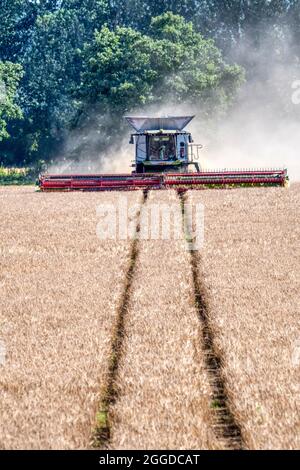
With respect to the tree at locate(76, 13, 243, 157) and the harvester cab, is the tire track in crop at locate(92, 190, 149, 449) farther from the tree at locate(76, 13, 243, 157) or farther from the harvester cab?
the tree at locate(76, 13, 243, 157)

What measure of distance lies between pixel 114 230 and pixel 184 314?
9.26 m

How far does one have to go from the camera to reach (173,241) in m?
18.2

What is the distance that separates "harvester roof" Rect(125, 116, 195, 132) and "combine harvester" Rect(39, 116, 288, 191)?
656 mm

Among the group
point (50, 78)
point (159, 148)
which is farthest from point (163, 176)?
point (50, 78)

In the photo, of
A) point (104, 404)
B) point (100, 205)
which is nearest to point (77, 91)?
point (100, 205)

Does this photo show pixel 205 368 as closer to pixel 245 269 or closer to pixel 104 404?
pixel 104 404

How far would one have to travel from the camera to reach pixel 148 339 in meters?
9.97

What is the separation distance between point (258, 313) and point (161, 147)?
24.0 m

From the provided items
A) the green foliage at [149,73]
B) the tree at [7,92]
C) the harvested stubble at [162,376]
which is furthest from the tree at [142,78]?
the harvested stubble at [162,376]

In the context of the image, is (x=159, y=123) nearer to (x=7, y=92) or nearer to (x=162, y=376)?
→ (x=7, y=92)

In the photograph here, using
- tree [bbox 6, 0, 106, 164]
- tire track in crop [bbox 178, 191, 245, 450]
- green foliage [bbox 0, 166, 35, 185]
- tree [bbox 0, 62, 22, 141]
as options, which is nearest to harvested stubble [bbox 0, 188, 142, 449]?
tire track in crop [bbox 178, 191, 245, 450]

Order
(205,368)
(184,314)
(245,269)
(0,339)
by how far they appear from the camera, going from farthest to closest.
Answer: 1. (245,269)
2. (184,314)
3. (0,339)
4. (205,368)

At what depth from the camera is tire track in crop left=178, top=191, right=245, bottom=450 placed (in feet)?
23.9

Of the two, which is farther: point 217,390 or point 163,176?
point 163,176
